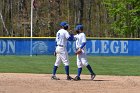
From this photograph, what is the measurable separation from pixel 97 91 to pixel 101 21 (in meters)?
47.0

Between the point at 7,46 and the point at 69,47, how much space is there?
15.7 feet

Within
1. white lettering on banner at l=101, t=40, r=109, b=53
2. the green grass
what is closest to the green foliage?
white lettering on banner at l=101, t=40, r=109, b=53

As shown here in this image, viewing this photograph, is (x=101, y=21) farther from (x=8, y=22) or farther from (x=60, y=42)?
(x=60, y=42)

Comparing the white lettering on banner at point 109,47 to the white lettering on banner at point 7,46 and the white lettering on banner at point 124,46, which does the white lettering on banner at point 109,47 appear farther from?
the white lettering on banner at point 7,46

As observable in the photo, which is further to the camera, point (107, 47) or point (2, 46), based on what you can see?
point (107, 47)

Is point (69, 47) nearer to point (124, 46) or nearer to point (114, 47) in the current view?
point (114, 47)

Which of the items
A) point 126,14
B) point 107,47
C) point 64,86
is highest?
point 126,14

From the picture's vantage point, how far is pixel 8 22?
188 ft

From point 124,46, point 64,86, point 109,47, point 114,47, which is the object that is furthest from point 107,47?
point 64,86

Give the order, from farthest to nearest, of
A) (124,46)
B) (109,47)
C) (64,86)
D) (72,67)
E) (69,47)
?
(124,46)
(109,47)
(69,47)
(72,67)
(64,86)

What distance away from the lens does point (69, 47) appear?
34.8 m

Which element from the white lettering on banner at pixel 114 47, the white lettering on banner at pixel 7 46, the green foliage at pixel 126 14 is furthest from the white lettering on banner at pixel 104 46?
the green foliage at pixel 126 14

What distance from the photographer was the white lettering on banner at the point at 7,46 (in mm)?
34219

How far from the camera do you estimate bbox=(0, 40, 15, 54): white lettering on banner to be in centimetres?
3422
